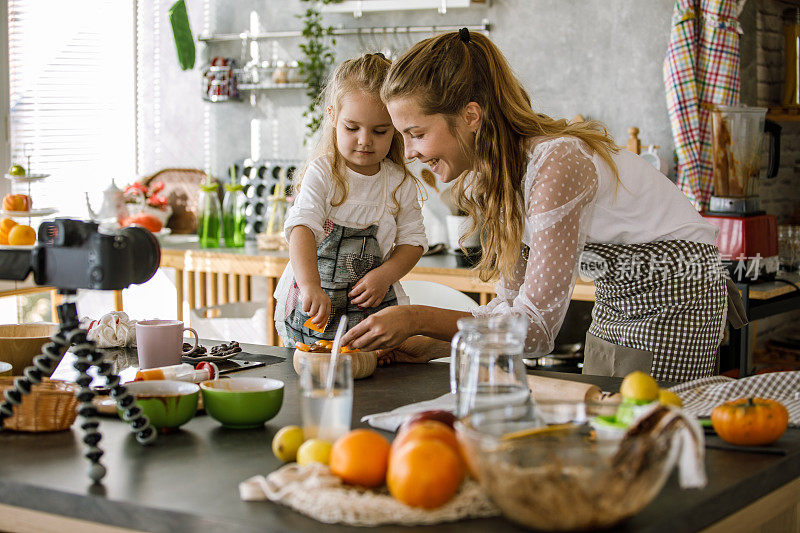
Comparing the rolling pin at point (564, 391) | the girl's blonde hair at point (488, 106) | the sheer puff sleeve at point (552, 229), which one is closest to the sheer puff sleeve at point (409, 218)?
the girl's blonde hair at point (488, 106)

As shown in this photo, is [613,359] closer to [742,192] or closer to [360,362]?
[360,362]

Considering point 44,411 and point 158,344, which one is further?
point 158,344

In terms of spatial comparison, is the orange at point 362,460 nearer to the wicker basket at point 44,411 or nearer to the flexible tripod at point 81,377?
the flexible tripod at point 81,377

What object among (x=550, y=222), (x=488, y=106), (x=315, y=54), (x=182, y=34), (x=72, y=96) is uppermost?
(x=182, y=34)

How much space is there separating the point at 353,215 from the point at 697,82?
173cm

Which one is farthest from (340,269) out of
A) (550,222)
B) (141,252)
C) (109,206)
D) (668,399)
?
(109,206)

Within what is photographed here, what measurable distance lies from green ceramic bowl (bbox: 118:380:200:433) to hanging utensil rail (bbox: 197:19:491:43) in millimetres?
2936

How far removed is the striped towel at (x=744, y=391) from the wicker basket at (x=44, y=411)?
0.93 m

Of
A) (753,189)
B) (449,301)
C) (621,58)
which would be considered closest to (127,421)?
(449,301)

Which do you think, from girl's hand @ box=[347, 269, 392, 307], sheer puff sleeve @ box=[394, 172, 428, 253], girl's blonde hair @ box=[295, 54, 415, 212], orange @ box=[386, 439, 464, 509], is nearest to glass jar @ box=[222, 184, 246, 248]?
girl's blonde hair @ box=[295, 54, 415, 212]

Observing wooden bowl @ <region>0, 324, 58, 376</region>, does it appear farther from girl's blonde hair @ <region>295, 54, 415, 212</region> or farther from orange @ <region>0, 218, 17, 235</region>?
orange @ <region>0, 218, 17, 235</region>

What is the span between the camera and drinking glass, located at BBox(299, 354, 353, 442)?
4.02 feet

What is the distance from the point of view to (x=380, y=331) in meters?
1.74

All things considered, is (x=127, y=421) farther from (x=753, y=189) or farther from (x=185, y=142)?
(x=185, y=142)
